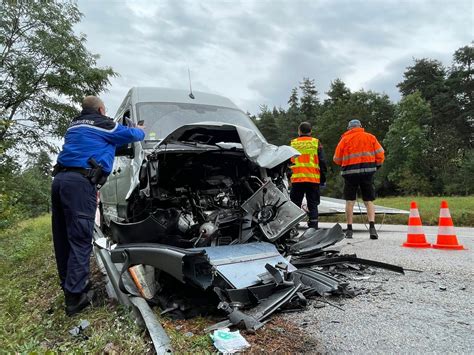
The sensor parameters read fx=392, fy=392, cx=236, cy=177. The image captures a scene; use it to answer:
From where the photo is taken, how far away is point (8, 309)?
11.4ft

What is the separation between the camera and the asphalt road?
223 centimetres

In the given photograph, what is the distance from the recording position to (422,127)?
148 feet

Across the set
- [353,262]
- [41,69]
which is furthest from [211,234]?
[41,69]

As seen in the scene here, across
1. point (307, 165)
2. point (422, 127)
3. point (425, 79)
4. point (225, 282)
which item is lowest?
point (225, 282)

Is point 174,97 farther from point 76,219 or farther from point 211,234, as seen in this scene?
point 76,219

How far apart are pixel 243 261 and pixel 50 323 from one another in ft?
5.07

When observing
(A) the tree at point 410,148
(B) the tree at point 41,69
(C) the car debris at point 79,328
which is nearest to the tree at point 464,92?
(A) the tree at point 410,148

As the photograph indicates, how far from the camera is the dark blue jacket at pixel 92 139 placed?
333cm

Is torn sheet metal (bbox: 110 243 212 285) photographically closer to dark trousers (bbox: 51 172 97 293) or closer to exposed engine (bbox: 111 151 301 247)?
dark trousers (bbox: 51 172 97 293)

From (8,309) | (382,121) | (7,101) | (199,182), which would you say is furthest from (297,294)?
(382,121)

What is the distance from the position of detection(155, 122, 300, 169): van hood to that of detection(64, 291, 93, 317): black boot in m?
1.41

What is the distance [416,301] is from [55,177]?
10.2 ft

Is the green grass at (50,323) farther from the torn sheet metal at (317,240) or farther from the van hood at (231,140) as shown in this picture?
the torn sheet metal at (317,240)

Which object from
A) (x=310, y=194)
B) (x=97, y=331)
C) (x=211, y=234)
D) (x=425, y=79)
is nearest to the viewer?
(x=97, y=331)
